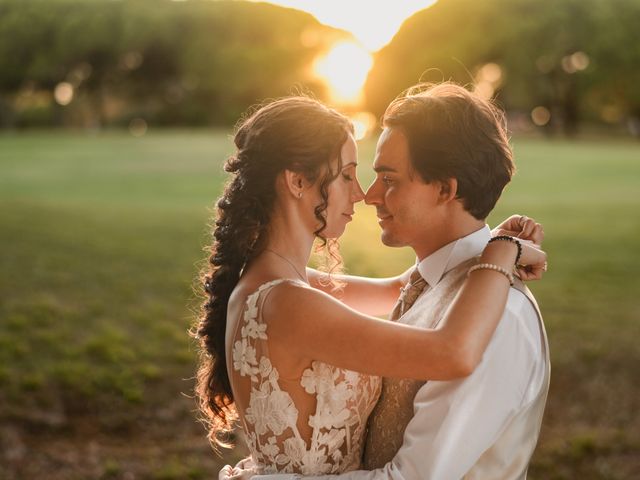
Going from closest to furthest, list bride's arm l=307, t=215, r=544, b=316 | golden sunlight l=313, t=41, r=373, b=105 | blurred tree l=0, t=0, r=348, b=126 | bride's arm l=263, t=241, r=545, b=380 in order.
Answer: bride's arm l=263, t=241, r=545, b=380
bride's arm l=307, t=215, r=544, b=316
golden sunlight l=313, t=41, r=373, b=105
blurred tree l=0, t=0, r=348, b=126

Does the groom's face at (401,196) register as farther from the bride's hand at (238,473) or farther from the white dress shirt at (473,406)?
the bride's hand at (238,473)

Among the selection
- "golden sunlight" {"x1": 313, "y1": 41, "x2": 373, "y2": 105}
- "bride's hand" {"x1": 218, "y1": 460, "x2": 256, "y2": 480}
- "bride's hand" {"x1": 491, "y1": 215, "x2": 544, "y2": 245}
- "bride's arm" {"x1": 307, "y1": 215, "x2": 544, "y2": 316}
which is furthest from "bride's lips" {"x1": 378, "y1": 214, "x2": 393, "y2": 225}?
"golden sunlight" {"x1": 313, "y1": 41, "x2": 373, "y2": 105}

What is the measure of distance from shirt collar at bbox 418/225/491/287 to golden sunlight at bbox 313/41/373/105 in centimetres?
2036

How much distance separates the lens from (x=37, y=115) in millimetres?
30016

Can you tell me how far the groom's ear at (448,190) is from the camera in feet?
8.66

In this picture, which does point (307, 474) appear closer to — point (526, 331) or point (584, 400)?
point (526, 331)

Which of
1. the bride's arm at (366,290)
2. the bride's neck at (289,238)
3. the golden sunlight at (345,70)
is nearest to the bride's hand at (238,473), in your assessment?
the bride's neck at (289,238)

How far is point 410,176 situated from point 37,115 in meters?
29.4

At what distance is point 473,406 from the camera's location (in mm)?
2359

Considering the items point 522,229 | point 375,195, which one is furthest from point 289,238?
point 522,229

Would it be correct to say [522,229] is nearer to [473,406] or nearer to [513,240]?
[513,240]

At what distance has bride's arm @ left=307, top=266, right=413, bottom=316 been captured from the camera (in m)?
3.44

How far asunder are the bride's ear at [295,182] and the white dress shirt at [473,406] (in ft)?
2.29

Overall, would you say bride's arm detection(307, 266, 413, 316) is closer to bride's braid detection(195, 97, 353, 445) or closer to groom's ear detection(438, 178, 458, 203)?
bride's braid detection(195, 97, 353, 445)
